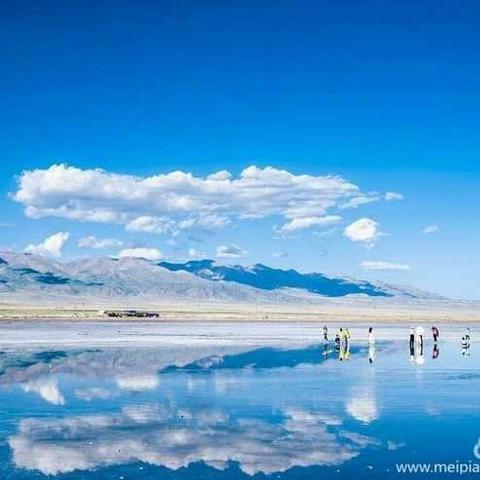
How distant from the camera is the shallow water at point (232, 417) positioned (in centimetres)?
1662

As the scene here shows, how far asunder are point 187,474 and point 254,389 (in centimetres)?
1219

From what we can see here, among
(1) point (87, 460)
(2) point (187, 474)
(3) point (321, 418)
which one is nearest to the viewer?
(2) point (187, 474)

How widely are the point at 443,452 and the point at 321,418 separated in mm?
4813

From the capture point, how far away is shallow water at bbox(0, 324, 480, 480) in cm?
1662

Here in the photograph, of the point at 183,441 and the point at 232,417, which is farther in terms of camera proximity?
the point at 232,417

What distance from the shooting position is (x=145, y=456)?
17.2 metres

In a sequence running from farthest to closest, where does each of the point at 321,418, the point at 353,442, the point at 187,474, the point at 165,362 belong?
the point at 165,362
the point at 321,418
the point at 353,442
the point at 187,474

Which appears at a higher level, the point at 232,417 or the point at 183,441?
the point at 232,417

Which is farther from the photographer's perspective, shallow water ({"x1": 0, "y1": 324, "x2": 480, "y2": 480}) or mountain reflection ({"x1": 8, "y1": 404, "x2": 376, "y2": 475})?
mountain reflection ({"x1": 8, "y1": 404, "x2": 376, "y2": 475})

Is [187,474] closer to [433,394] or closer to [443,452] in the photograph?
[443,452]

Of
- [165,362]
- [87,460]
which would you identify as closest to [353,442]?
[87,460]

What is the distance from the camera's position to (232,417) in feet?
72.0

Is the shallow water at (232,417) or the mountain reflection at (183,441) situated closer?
the shallow water at (232,417)

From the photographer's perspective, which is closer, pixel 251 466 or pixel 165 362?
pixel 251 466
